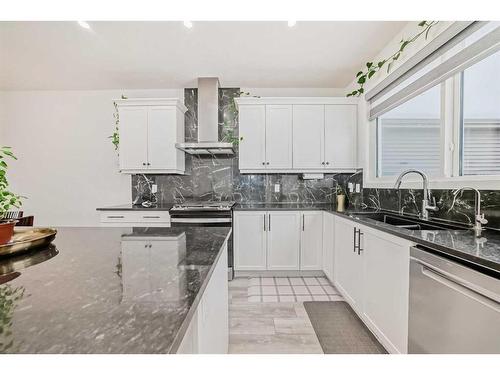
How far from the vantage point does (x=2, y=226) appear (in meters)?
0.96

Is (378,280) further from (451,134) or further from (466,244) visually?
(451,134)

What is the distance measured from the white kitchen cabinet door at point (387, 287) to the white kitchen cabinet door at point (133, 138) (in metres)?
2.90

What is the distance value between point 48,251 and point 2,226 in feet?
0.60

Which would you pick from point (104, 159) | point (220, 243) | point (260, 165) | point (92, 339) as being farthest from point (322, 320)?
point (104, 159)

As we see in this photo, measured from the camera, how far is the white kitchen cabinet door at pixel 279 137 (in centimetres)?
351

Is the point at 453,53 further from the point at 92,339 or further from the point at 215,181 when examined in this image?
the point at 215,181

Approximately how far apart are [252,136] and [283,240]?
143 centimetres

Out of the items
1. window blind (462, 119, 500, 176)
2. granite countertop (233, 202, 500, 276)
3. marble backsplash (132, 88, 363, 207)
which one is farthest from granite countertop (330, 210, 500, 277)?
marble backsplash (132, 88, 363, 207)

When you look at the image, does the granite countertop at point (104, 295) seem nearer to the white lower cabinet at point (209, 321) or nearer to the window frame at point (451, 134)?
the white lower cabinet at point (209, 321)

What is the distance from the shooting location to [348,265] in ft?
8.16

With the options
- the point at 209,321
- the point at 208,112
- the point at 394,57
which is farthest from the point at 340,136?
the point at 209,321

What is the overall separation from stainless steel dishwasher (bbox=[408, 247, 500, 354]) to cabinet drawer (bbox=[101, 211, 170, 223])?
2651mm

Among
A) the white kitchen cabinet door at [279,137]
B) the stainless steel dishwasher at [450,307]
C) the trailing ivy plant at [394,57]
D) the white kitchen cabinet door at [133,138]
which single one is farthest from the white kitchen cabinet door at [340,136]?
the white kitchen cabinet door at [133,138]

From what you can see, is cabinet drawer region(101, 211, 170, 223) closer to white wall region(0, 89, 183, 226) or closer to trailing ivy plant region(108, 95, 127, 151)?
white wall region(0, 89, 183, 226)
